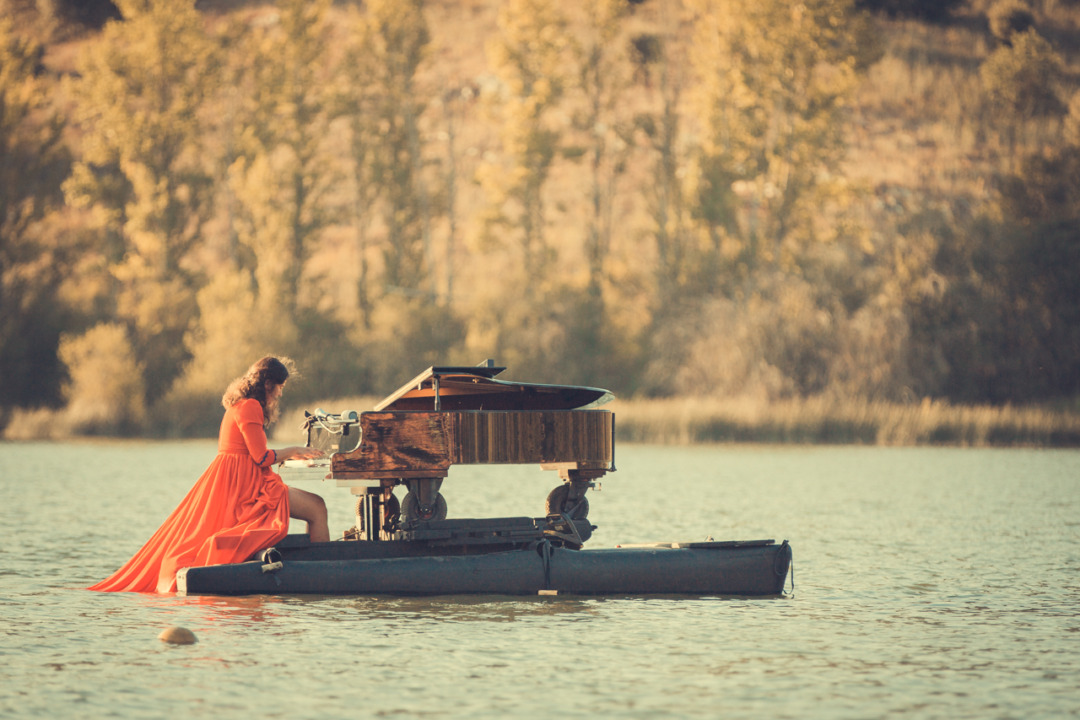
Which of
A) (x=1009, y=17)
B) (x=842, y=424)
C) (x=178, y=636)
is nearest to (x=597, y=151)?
(x=842, y=424)

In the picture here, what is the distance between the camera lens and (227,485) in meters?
11.6

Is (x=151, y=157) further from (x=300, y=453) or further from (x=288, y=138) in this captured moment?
(x=300, y=453)

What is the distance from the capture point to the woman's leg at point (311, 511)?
470 inches

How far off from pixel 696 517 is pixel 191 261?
203ft

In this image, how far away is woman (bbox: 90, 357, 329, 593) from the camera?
456 inches

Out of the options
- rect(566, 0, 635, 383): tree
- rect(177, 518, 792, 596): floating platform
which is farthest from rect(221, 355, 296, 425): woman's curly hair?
rect(566, 0, 635, 383): tree

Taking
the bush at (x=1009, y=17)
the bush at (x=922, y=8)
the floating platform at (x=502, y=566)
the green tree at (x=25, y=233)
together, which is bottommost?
the floating platform at (x=502, y=566)

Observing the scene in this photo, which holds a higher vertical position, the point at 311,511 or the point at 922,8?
the point at 922,8

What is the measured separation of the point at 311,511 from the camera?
39.2 ft

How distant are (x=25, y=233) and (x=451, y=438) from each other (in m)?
39.6

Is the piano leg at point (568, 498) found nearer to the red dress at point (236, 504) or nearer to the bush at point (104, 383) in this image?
the red dress at point (236, 504)

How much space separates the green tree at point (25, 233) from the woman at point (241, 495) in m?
35.4

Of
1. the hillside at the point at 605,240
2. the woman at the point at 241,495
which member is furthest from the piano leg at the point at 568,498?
the hillside at the point at 605,240

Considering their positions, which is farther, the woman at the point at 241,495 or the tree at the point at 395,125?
the tree at the point at 395,125
